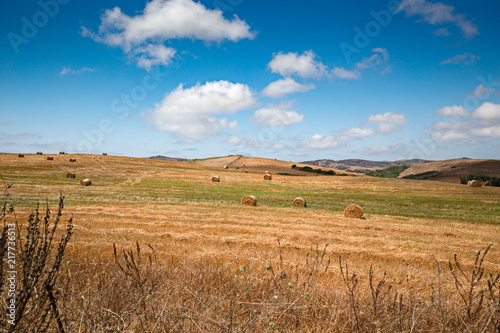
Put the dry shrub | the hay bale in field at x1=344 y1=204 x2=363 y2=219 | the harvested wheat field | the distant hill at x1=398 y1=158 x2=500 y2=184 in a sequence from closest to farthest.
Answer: the dry shrub, the harvested wheat field, the hay bale in field at x1=344 y1=204 x2=363 y2=219, the distant hill at x1=398 y1=158 x2=500 y2=184

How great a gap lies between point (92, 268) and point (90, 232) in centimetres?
581

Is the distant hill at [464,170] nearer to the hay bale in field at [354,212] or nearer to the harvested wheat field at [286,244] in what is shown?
the harvested wheat field at [286,244]

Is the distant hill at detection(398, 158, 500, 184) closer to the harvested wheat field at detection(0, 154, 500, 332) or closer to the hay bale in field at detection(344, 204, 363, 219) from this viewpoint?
the harvested wheat field at detection(0, 154, 500, 332)

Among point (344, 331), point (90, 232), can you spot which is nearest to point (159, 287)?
point (344, 331)

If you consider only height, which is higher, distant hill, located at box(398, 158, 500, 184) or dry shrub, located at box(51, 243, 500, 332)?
distant hill, located at box(398, 158, 500, 184)

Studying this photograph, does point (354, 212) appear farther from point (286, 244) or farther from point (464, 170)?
point (464, 170)

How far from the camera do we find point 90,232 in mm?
11352

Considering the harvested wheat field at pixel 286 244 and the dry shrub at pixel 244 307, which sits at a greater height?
the dry shrub at pixel 244 307

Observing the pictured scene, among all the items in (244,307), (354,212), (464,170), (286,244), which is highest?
(464,170)

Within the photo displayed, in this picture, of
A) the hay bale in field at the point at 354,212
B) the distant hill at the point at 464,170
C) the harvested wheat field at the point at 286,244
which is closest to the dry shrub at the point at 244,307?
the harvested wheat field at the point at 286,244

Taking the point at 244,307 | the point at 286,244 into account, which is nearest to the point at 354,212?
the point at 286,244

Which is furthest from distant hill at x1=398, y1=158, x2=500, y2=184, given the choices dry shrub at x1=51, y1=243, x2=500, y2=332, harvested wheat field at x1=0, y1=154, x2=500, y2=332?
dry shrub at x1=51, y1=243, x2=500, y2=332

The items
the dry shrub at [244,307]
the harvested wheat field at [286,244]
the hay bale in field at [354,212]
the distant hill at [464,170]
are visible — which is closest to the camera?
the dry shrub at [244,307]

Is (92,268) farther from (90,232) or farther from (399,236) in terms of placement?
(399,236)
